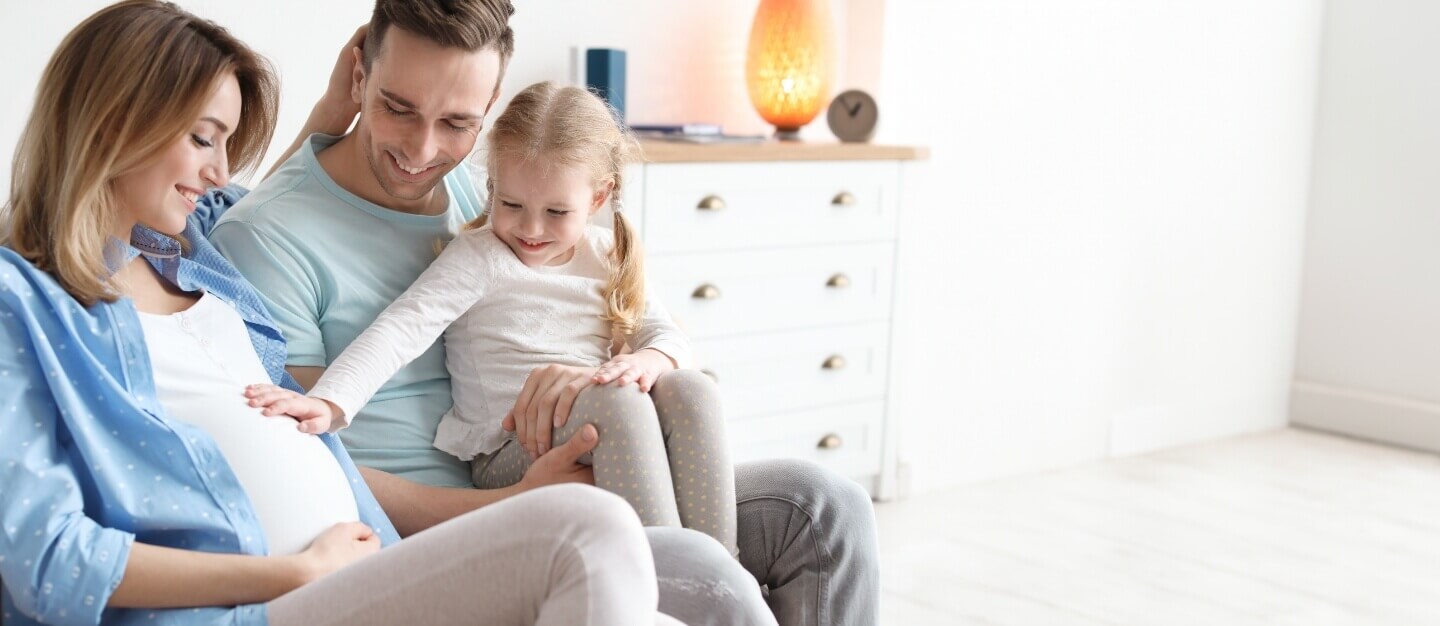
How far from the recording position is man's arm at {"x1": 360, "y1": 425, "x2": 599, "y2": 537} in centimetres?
156

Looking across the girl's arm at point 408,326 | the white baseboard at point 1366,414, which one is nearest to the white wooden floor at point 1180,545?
the white baseboard at point 1366,414

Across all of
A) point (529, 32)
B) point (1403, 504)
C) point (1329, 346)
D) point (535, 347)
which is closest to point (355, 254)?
point (535, 347)

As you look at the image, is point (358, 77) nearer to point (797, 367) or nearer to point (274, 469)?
point (274, 469)

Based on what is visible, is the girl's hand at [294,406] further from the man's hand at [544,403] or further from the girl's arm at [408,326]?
the man's hand at [544,403]

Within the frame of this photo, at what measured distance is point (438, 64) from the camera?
159 centimetres

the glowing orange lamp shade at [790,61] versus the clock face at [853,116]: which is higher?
the glowing orange lamp shade at [790,61]

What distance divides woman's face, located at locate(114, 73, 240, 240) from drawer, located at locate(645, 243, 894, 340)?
148 cm

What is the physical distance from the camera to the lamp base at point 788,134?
3203mm

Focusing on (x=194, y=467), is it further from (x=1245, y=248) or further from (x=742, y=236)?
(x=1245, y=248)

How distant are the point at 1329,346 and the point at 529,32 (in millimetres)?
2801

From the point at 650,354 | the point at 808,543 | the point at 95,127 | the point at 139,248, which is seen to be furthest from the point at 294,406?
the point at 808,543

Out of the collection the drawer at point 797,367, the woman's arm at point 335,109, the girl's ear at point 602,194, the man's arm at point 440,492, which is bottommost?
the drawer at point 797,367

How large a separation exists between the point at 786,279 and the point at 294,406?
1.74 meters

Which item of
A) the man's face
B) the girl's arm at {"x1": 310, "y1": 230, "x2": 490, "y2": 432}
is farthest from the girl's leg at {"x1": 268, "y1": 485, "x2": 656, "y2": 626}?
the man's face
